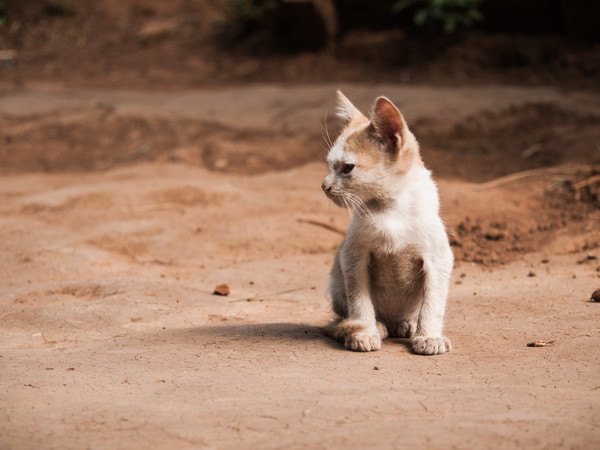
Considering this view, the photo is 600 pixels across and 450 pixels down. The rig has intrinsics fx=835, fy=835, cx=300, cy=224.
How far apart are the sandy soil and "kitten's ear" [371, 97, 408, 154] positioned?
48.1 inches

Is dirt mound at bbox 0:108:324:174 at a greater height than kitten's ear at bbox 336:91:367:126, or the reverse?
kitten's ear at bbox 336:91:367:126

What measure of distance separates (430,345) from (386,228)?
2.33ft

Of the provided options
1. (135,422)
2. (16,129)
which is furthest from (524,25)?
(135,422)

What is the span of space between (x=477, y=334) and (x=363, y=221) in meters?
1.07

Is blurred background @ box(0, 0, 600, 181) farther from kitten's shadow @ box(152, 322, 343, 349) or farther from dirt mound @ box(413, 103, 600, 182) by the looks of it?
kitten's shadow @ box(152, 322, 343, 349)

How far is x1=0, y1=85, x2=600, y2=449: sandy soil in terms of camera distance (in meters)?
3.77

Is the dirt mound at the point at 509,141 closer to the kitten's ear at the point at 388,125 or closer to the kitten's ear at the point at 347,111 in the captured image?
the kitten's ear at the point at 347,111

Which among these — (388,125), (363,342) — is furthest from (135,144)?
(363,342)

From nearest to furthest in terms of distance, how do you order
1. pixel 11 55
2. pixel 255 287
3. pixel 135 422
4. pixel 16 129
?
pixel 135 422, pixel 255 287, pixel 16 129, pixel 11 55

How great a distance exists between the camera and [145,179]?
934 centimetres

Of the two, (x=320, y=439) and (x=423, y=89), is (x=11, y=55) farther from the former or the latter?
(x=320, y=439)

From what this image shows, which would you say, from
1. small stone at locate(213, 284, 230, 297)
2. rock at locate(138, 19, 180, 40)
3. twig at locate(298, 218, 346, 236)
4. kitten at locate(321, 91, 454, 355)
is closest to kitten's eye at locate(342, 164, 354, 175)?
kitten at locate(321, 91, 454, 355)

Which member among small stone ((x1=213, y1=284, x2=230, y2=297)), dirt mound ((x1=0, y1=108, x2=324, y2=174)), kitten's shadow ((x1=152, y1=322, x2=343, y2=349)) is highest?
kitten's shadow ((x1=152, y1=322, x2=343, y2=349))

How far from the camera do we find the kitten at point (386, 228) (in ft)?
15.8
